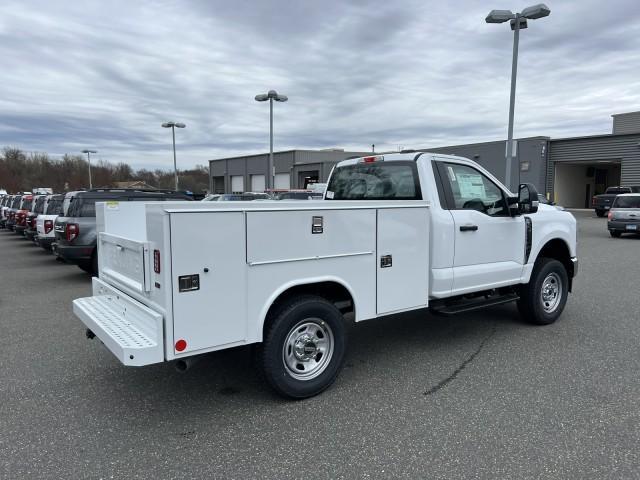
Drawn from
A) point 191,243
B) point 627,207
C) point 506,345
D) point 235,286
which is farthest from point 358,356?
point 627,207

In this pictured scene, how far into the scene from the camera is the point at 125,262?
4320 mm

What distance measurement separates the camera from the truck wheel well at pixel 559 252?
6.63 meters

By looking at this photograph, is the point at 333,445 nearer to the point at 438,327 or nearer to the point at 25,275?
the point at 438,327

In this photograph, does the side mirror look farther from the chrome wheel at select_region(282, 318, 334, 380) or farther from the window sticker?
the chrome wheel at select_region(282, 318, 334, 380)

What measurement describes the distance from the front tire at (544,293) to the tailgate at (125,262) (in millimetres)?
4730

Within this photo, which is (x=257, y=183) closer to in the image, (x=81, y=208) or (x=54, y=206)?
(x=54, y=206)

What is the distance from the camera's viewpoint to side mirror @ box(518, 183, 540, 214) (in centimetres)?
558

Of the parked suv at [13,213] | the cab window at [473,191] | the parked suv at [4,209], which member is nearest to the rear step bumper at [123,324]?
the cab window at [473,191]

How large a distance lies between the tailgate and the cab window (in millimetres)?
3142

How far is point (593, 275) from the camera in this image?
1045 centimetres

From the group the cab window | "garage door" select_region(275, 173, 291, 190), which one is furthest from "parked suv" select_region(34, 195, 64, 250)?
"garage door" select_region(275, 173, 291, 190)

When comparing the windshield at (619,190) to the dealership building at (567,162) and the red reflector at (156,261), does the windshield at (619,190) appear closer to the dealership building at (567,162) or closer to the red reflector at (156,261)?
the dealership building at (567,162)

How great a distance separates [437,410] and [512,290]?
2.86 m

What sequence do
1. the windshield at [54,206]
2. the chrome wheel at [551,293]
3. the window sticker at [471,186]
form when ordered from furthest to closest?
the windshield at [54,206] → the chrome wheel at [551,293] → the window sticker at [471,186]
